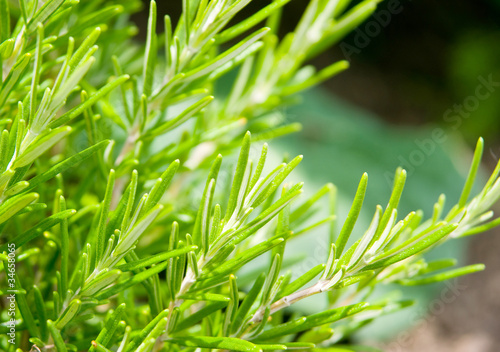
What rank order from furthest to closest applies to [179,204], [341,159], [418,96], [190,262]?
[418,96], [341,159], [179,204], [190,262]

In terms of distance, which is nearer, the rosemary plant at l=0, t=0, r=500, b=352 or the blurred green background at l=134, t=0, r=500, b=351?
the rosemary plant at l=0, t=0, r=500, b=352

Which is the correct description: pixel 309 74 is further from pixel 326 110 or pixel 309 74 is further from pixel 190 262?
pixel 326 110

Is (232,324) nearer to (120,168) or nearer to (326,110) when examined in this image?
(120,168)

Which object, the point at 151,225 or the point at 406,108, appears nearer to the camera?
the point at 151,225

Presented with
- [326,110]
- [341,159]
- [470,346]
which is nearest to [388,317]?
[470,346]

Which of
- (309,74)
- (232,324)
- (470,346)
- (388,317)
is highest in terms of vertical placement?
(309,74)

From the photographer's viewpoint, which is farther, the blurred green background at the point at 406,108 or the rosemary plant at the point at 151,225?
the blurred green background at the point at 406,108

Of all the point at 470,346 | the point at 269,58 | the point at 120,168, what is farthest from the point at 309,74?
the point at 470,346

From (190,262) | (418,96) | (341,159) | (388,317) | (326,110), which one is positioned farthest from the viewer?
(418,96)

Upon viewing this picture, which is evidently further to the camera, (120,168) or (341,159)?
(341,159)

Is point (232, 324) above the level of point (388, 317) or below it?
above
